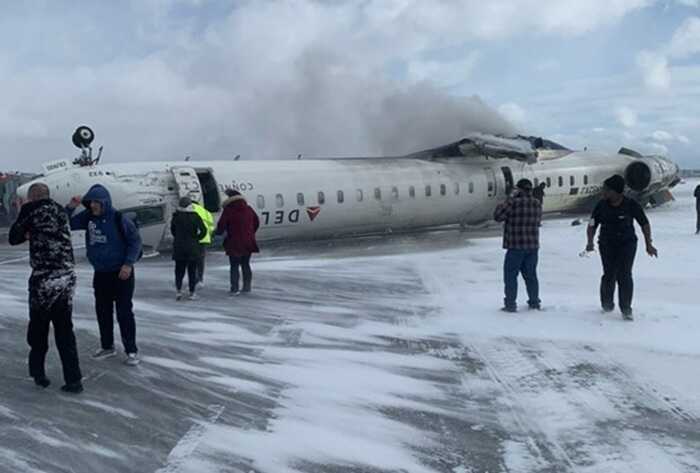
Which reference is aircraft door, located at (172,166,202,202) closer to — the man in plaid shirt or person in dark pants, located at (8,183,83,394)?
the man in plaid shirt

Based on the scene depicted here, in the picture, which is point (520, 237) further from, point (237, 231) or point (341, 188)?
point (341, 188)

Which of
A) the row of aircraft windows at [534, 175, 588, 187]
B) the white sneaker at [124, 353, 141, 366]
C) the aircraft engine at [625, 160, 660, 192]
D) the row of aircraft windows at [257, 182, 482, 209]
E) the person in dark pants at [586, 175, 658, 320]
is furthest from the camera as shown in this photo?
the aircraft engine at [625, 160, 660, 192]

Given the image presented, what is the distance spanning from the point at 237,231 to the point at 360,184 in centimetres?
866

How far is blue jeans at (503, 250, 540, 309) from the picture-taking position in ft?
30.4

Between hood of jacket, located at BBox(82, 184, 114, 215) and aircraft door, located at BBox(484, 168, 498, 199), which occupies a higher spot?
aircraft door, located at BBox(484, 168, 498, 199)

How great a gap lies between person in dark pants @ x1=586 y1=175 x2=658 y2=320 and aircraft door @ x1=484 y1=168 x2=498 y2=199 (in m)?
13.3

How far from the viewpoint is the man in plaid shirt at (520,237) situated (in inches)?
364

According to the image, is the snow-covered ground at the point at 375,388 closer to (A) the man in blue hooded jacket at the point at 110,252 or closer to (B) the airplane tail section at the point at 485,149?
(A) the man in blue hooded jacket at the point at 110,252

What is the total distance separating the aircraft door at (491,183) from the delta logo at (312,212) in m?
6.27

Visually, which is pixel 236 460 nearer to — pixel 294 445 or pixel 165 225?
pixel 294 445

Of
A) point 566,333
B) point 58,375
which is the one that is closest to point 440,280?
point 566,333

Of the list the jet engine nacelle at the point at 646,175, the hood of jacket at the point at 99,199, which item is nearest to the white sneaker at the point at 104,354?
the hood of jacket at the point at 99,199

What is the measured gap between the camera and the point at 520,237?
924 centimetres

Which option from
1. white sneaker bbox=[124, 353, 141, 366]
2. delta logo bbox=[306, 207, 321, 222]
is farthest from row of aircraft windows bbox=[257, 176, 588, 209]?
white sneaker bbox=[124, 353, 141, 366]
